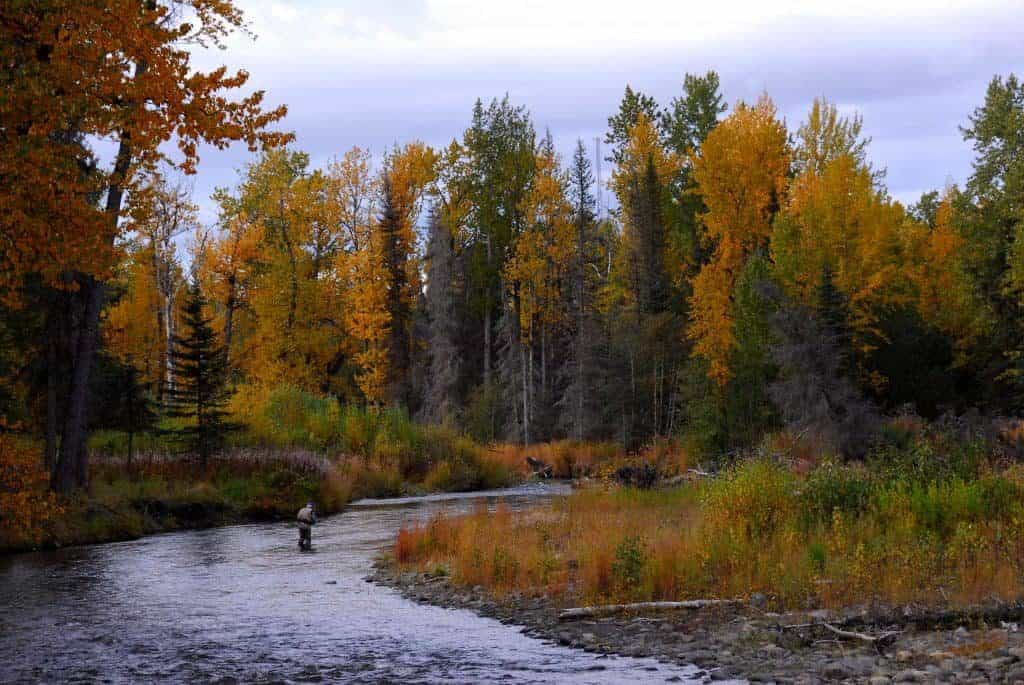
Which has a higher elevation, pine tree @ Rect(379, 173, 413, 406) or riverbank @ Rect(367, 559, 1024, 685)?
pine tree @ Rect(379, 173, 413, 406)

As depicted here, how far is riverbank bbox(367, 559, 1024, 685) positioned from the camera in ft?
31.5

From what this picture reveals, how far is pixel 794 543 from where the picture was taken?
1457cm

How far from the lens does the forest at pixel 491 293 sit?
20688mm

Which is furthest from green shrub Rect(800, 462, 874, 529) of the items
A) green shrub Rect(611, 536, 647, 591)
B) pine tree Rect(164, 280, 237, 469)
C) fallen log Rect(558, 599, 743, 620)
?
pine tree Rect(164, 280, 237, 469)

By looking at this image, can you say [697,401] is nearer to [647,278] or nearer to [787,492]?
[647,278]

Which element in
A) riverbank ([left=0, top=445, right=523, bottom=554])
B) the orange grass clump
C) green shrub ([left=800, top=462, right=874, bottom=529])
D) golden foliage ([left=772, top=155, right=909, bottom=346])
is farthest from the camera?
golden foliage ([left=772, top=155, right=909, bottom=346])

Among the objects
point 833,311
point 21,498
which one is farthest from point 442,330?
point 21,498

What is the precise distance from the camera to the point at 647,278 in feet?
166

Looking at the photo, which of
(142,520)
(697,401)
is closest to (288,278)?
(697,401)

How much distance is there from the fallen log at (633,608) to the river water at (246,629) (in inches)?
33.1

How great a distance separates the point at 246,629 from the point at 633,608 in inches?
196

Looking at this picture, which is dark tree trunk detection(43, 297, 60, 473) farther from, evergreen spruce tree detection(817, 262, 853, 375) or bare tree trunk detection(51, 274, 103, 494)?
evergreen spruce tree detection(817, 262, 853, 375)

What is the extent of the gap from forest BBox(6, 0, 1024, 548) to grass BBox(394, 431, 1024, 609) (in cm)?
821

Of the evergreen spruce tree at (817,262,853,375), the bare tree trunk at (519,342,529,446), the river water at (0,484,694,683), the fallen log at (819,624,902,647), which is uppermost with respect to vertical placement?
the evergreen spruce tree at (817,262,853,375)
